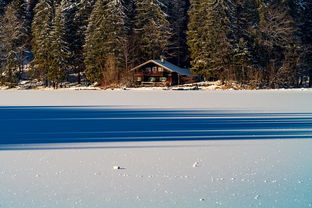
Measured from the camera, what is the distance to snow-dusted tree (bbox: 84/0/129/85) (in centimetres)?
4419

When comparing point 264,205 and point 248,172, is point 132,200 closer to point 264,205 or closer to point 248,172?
point 264,205

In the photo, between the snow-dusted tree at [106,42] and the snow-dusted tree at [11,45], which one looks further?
the snow-dusted tree at [11,45]

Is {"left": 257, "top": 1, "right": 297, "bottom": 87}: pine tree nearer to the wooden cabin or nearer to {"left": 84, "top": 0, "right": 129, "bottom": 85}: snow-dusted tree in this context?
the wooden cabin

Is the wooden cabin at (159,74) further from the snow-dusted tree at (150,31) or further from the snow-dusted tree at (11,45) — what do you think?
the snow-dusted tree at (11,45)

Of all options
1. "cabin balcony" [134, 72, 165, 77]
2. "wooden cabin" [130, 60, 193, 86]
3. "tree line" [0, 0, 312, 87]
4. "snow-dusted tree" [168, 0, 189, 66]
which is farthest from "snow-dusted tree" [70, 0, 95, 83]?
"snow-dusted tree" [168, 0, 189, 66]

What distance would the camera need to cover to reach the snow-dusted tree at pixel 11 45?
160 ft

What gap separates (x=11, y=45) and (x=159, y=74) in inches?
777

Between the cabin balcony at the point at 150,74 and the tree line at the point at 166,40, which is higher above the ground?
the tree line at the point at 166,40

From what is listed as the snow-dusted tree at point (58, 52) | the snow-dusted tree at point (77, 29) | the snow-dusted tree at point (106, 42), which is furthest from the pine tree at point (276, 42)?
the snow-dusted tree at point (58, 52)

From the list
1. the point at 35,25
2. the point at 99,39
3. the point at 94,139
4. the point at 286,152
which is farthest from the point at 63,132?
the point at 35,25

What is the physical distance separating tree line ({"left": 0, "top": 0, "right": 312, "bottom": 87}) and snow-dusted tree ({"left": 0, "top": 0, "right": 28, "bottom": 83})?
127mm

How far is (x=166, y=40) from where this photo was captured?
4712cm

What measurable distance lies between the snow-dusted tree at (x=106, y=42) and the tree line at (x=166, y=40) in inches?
4.3

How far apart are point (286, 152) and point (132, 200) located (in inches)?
125
